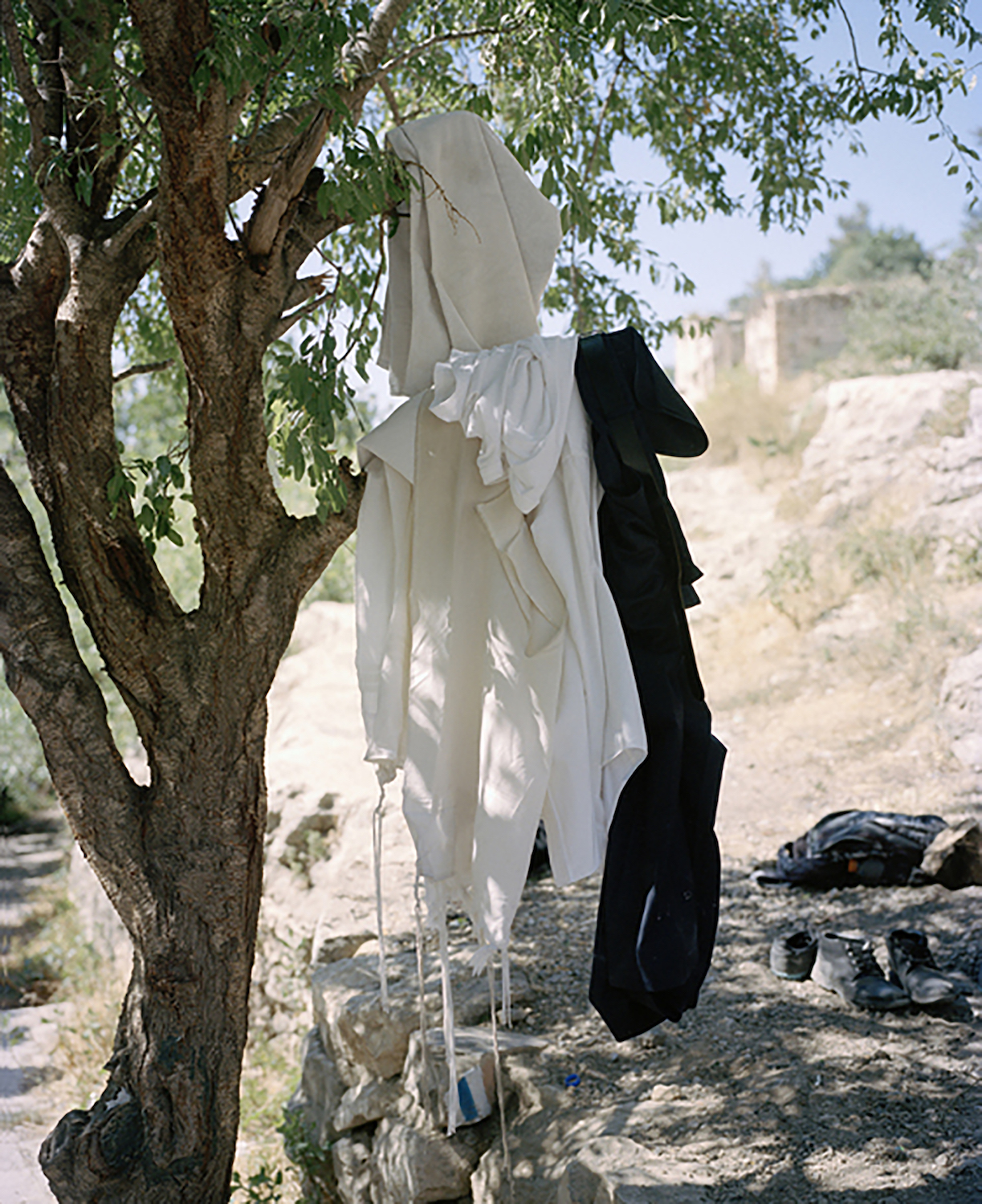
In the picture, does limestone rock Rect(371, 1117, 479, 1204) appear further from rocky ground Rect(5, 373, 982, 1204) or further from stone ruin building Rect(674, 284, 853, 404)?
stone ruin building Rect(674, 284, 853, 404)

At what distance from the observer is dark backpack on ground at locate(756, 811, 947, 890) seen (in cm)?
421

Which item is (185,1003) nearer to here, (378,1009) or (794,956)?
(378,1009)

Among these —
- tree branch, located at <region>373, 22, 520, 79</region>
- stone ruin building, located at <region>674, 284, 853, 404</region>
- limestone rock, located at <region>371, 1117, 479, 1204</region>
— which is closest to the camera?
tree branch, located at <region>373, 22, 520, 79</region>

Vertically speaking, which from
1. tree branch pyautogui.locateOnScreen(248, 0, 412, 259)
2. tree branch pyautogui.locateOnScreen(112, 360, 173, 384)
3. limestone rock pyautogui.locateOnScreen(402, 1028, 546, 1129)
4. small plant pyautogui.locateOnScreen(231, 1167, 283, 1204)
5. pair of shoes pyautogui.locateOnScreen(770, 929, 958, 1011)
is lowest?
small plant pyautogui.locateOnScreen(231, 1167, 283, 1204)

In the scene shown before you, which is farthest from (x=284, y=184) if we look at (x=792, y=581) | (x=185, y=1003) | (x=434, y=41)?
(x=792, y=581)

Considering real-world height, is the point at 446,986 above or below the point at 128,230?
below

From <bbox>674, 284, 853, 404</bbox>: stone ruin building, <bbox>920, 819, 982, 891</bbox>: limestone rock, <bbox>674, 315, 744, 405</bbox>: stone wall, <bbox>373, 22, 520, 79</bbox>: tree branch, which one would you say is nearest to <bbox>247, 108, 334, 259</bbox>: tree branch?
<bbox>373, 22, 520, 79</bbox>: tree branch

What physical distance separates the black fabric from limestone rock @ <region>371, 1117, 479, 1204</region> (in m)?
1.09

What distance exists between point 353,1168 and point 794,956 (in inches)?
65.1

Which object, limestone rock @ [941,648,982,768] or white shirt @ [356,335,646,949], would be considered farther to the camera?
limestone rock @ [941,648,982,768]

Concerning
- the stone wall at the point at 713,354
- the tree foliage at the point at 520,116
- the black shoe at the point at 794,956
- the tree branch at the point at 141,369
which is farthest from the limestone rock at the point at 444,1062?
the stone wall at the point at 713,354

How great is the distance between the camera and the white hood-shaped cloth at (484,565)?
6.44ft

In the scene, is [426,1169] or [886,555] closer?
[426,1169]

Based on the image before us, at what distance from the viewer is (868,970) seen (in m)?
3.23
